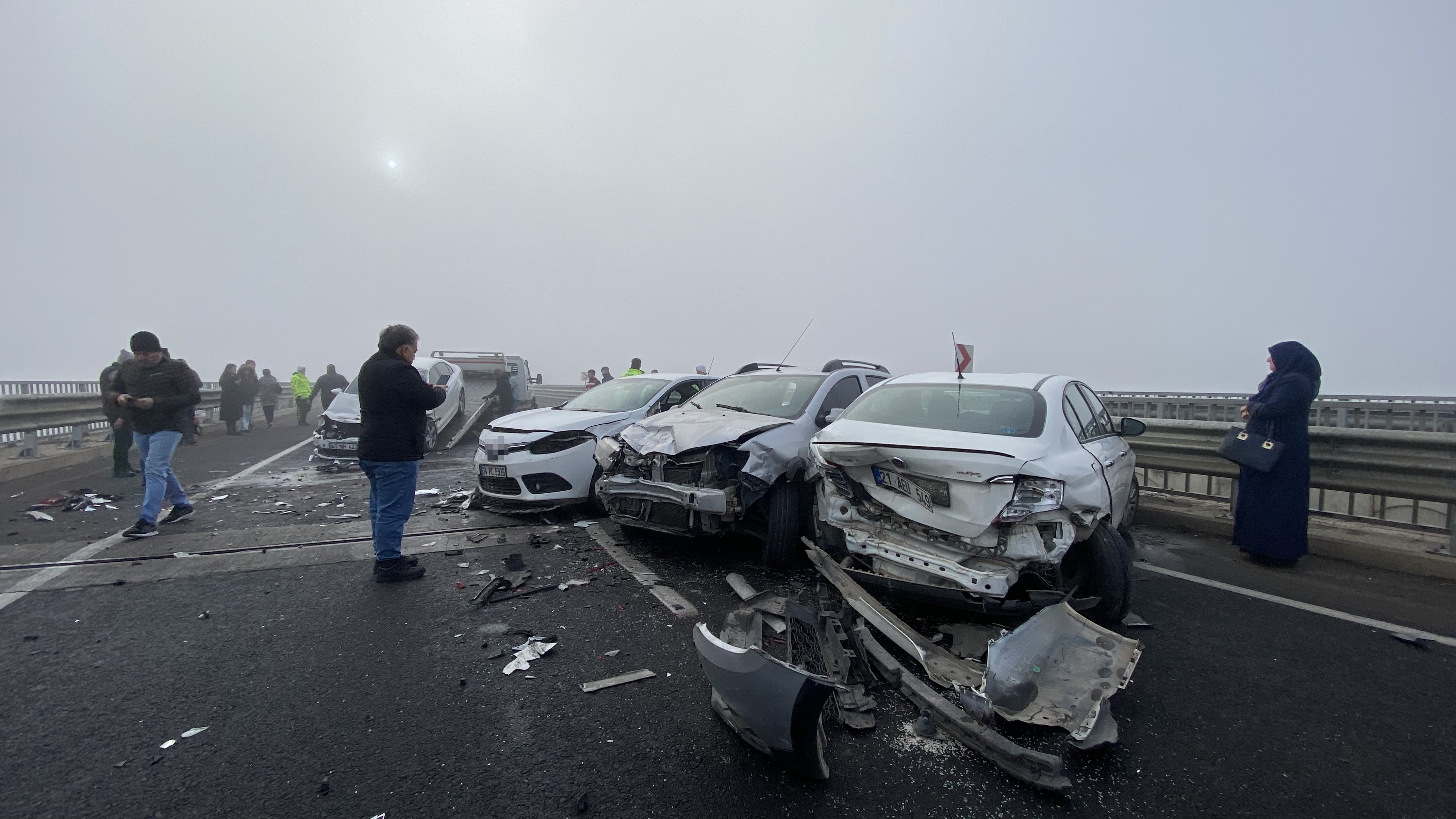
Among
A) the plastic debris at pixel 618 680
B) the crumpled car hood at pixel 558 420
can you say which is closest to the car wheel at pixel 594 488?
the crumpled car hood at pixel 558 420

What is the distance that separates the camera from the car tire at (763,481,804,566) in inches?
174

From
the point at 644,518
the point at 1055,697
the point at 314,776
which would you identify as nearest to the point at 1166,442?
the point at 1055,697

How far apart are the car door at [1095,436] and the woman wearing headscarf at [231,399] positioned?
54.1 feet

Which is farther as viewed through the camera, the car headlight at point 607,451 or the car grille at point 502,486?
the car grille at point 502,486

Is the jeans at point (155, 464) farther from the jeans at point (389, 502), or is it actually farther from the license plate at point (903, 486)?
the license plate at point (903, 486)

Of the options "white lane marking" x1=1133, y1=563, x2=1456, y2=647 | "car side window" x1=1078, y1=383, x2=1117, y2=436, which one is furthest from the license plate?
"white lane marking" x1=1133, y1=563, x2=1456, y2=647

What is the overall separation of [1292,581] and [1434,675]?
1.57m

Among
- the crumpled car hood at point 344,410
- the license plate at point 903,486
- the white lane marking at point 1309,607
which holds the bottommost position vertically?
the white lane marking at point 1309,607

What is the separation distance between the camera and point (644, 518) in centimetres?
475

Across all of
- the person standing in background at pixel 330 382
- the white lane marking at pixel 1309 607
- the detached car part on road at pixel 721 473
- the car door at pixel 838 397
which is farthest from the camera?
the person standing in background at pixel 330 382

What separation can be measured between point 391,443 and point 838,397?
3681 mm

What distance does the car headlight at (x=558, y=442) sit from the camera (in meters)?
6.04

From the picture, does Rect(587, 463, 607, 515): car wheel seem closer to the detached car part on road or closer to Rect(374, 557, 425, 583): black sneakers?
the detached car part on road

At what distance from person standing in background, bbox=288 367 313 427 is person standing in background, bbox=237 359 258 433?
1.46 m
